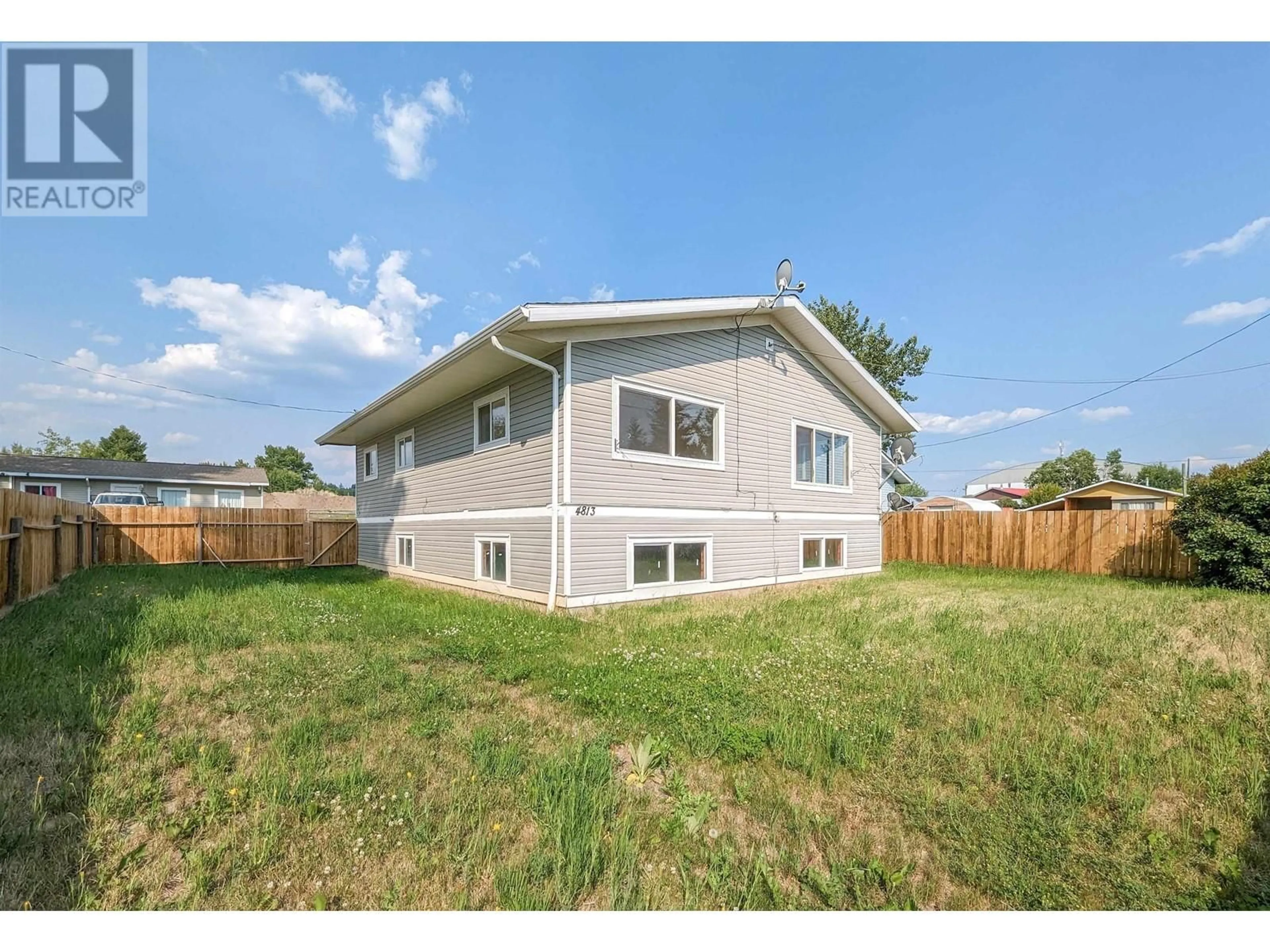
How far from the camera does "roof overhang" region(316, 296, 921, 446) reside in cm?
719

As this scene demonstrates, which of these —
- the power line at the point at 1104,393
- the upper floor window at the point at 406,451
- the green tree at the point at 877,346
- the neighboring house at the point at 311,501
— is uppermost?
the green tree at the point at 877,346

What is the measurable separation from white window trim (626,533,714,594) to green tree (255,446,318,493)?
59.5 meters

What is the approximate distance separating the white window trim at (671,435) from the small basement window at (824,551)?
3.55 meters

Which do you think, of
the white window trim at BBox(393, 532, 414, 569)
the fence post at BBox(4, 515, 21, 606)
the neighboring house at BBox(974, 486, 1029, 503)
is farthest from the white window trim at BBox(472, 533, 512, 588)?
the neighboring house at BBox(974, 486, 1029, 503)

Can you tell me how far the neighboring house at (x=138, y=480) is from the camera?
75.0 feet

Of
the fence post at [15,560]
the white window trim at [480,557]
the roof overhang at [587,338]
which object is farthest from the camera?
the white window trim at [480,557]

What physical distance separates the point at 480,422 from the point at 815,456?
7.67m

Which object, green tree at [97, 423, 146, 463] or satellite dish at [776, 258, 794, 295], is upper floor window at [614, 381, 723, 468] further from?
green tree at [97, 423, 146, 463]

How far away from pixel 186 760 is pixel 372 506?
13.0 m

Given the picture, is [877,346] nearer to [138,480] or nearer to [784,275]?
[784,275]

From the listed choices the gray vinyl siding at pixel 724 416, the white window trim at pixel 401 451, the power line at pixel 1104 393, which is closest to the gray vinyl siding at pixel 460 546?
the gray vinyl siding at pixel 724 416

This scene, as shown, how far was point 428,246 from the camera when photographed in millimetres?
10984

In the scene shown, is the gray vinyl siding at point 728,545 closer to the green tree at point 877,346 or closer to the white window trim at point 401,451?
the white window trim at point 401,451

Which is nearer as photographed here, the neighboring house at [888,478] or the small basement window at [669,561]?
the small basement window at [669,561]
